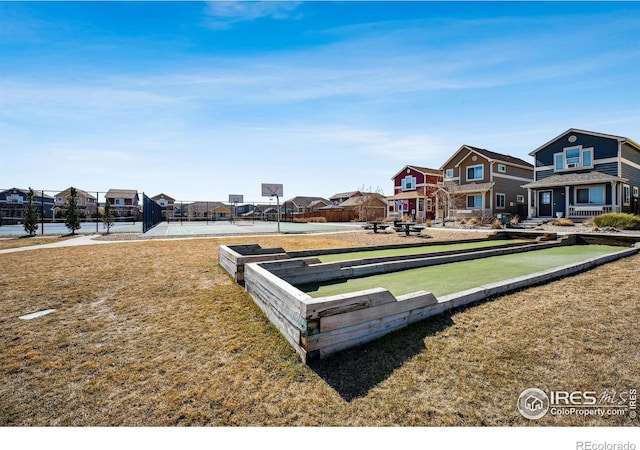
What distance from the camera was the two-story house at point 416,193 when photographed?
3106cm

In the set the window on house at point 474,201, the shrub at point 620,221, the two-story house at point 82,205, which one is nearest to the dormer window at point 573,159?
the window on house at point 474,201

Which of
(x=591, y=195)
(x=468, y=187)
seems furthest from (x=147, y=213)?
(x=591, y=195)

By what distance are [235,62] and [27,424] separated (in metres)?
9.29

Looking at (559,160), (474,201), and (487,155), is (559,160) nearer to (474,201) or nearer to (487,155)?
(487,155)

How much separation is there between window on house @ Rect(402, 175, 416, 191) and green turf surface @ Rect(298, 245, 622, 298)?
86.4ft

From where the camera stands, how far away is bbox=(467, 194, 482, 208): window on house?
83.7ft

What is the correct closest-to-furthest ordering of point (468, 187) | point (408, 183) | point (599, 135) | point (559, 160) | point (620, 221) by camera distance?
point (620, 221)
point (599, 135)
point (559, 160)
point (468, 187)
point (408, 183)

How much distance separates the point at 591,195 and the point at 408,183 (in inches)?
641

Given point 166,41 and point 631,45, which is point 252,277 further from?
point 631,45

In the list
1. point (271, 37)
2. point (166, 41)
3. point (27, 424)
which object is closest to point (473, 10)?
point (271, 37)

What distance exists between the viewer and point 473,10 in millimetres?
6789

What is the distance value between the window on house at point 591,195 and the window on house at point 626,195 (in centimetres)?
135

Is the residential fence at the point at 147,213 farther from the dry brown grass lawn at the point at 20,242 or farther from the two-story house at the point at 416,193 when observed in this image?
the two-story house at the point at 416,193

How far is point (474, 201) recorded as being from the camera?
2602cm
